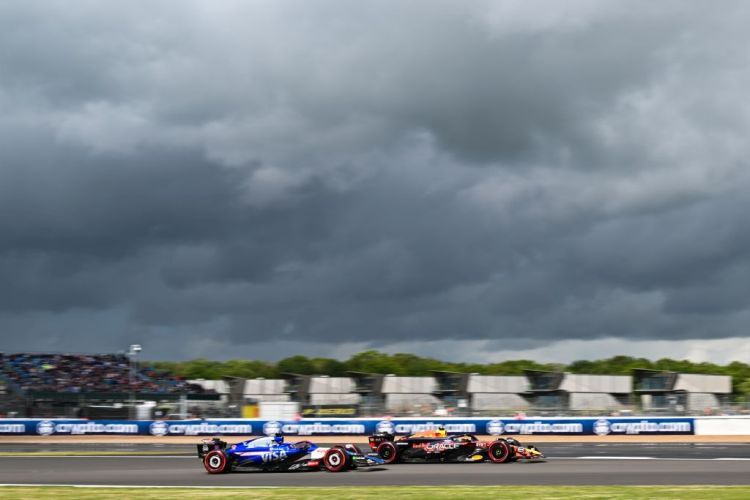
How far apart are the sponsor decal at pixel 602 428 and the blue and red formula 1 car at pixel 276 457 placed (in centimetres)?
2431

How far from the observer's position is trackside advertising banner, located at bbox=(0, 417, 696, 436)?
159 feet

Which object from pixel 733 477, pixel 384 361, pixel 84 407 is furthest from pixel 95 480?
pixel 384 361

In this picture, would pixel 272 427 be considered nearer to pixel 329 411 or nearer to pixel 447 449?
pixel 329 411

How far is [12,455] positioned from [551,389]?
3912 centimetres

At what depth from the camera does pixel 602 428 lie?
48.2 metres

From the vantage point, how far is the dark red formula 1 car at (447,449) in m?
29.1

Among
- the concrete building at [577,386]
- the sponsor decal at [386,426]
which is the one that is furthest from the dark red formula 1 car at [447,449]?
the concrete building at [577,386]

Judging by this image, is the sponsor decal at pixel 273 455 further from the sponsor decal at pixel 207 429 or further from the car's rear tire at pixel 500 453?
the sponsor decal at pixel 207 429

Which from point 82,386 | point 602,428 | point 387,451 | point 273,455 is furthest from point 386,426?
point 82,386

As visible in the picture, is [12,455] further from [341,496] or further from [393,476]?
[341,496]

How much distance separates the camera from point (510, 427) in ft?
159

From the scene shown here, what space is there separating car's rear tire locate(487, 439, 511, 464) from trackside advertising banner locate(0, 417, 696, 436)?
1683 centimetres

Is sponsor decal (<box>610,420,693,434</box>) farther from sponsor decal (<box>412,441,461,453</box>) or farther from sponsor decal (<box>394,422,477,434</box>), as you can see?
sponsor decal (<box>412,441,461,453</box>)

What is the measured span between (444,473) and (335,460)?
3.34 metres
